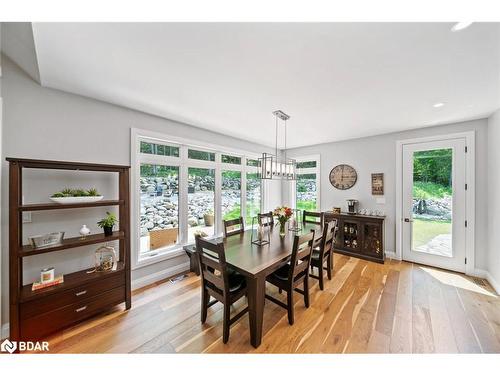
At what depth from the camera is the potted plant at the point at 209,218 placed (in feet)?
11.5

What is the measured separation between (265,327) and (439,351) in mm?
1516

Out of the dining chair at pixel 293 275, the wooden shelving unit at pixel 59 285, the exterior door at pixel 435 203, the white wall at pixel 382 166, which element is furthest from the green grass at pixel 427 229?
the wooden shelving unit at pixel 59 285

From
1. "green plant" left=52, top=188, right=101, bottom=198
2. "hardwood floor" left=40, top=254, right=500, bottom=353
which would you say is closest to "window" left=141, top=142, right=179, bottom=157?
"green plant" left=52, top=188, right=101, bottom=198

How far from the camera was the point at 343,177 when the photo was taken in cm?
420

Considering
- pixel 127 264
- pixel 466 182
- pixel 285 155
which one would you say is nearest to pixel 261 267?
pixel 127 264

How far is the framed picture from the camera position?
3699mm

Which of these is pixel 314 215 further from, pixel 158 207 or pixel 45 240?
pixel 45 240

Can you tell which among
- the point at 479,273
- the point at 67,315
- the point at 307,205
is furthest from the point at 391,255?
the point at 67,315

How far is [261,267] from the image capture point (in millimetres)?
1620

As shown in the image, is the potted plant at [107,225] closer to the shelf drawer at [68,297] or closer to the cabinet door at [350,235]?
the shelf drawer at [68,297]

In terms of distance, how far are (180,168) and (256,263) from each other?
2094 millimetres

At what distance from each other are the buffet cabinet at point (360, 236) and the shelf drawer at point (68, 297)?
380cm

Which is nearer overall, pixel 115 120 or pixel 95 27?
pixel 95 27

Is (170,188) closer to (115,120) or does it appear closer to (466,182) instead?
(115,120)
